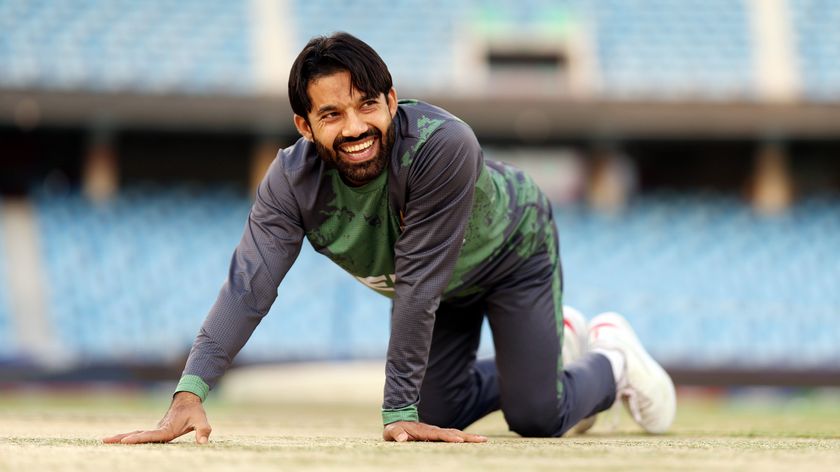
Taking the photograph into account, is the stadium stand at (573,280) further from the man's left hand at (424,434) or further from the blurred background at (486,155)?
the man's left hand at (424,434)

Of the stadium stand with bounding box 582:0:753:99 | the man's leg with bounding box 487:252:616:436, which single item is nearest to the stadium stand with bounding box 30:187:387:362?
the stadium stand with bounding box 582:0:753:99

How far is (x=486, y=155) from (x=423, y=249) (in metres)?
12.1

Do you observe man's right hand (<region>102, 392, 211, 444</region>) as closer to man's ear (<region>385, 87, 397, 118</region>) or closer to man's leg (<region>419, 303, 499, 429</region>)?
man's ear (<region>385, 87, 397, 118</region>)

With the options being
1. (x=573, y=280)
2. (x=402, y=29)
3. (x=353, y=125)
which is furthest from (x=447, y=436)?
(x=402, y=29)

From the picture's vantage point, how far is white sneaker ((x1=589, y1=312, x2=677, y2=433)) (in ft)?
15.9

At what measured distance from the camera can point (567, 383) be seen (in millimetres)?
4590

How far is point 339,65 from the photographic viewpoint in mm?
3391

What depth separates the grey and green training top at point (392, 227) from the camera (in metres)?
3.60

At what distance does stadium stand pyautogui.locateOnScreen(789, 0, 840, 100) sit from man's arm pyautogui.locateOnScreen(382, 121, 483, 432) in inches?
502

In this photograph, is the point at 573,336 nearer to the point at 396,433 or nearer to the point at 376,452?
the point at 396,433

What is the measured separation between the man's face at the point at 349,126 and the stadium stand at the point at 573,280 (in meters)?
8.16

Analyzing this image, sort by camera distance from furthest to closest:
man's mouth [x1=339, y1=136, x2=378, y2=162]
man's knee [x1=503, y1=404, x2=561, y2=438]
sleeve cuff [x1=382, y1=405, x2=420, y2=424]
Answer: man's knee [x1=503, y1=404, x2=561, y2=438] < sleeve cuff [x1=382, y1=405, x2=420, y2=424] < man's mouth [x1=339, y1=136, x2=378, y2=162]

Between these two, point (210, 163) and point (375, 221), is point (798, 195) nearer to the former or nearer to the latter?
point (210, 163)

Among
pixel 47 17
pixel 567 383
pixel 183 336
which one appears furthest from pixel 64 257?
pixel 567 383
